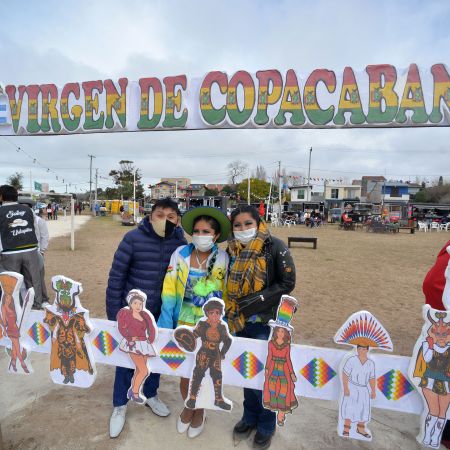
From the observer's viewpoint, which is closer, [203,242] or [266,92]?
[203,242]

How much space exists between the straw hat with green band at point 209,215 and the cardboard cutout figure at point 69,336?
73 centimetres

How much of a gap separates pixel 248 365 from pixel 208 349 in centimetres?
23

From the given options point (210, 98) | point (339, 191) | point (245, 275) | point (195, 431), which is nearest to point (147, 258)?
point (245, 275)

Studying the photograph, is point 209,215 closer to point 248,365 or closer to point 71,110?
point 248,365

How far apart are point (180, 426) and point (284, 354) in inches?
41.3

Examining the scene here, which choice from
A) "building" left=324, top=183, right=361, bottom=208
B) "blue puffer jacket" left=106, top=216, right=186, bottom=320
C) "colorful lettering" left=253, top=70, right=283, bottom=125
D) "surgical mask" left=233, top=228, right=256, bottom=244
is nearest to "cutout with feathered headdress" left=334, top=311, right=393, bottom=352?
"surgical mask" left=233, top=228, right=256, bottom=244

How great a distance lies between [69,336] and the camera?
1964 millimetres

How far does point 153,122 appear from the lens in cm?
260

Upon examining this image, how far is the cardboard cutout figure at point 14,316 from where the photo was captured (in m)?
1.95

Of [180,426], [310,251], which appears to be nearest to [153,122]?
[180,426]

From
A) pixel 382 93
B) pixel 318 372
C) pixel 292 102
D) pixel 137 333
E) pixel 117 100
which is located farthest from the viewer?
pixel 117 100

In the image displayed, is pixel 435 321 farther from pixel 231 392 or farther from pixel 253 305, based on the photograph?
pixel 231 392

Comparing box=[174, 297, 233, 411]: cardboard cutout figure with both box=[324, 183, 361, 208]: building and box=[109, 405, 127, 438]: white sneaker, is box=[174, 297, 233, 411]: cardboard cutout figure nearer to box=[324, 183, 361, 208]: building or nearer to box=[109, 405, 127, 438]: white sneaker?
box=[109, 405, 127, 438]: white sneaker

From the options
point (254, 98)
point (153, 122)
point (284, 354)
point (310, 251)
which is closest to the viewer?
point (284, 354)
